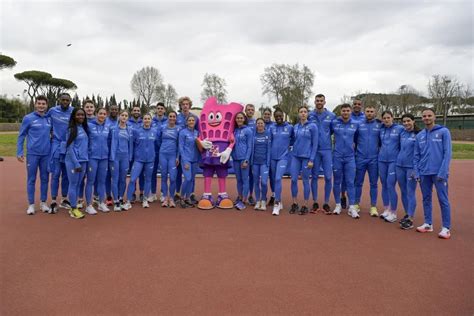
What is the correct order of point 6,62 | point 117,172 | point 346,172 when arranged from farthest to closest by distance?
point 6,62 → point 117,172 → point 346,172

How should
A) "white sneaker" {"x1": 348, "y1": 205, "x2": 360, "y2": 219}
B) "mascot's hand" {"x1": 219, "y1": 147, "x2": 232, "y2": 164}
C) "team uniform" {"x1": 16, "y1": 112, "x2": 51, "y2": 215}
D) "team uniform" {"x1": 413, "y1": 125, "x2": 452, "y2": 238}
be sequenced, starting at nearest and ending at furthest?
"team uniform" {"x1": 413, "y1": 125, "x2": 452, "y2": 238}
"team uniform" {"x1": 16, "y1": 112, "x2": 51, "y2": 215}
"white sneaker" {"x1": 348, "y1": 205, "x2": 360, "y2": 219}
"mascot's hand" {"x1": 219, "y1": 147, "x2": 232, "y2": 164}

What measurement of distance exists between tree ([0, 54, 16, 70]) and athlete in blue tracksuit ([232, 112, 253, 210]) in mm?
48281

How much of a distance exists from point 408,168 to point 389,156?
1.24 ft

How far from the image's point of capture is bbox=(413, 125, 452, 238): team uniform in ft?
16.4

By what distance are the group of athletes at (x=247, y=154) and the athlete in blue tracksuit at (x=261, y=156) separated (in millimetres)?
20

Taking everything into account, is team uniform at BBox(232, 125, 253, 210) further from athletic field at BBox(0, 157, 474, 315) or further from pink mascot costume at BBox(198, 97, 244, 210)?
athletic field at BBox(0, 157, 474, 315)

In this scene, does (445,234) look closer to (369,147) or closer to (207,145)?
(369,147)

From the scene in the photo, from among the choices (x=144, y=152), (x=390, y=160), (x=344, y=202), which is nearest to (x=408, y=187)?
(x=390, y=160)

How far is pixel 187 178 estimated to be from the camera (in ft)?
22.1

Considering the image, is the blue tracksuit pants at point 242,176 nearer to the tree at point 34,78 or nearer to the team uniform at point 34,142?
the team uniform at point 34,142

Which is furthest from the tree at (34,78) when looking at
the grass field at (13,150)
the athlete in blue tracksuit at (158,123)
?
the athlete in blue tracksuit at (158,123)

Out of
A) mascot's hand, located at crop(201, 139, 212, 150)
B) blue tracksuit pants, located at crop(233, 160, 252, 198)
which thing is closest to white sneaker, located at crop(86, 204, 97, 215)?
mascot's hand, located at crop(201, 139, 212, 150)

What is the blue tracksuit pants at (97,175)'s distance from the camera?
20.0 ft

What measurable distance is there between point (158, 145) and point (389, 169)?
14.7 feet
